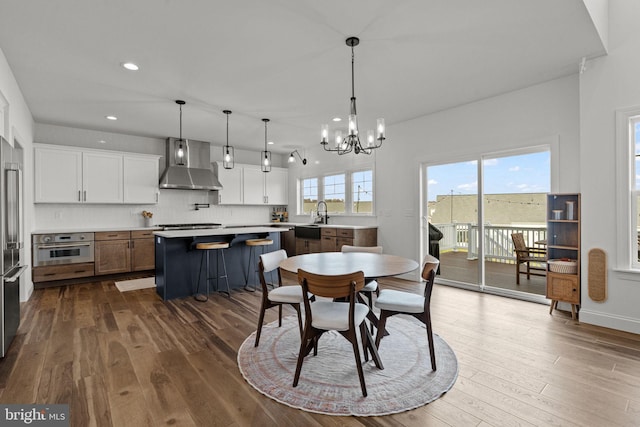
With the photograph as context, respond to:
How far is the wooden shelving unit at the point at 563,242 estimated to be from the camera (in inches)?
138

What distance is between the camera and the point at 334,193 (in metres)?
7.28

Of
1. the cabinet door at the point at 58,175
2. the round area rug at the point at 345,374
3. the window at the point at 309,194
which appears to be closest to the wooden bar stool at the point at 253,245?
the round area rug at the point at 345,374

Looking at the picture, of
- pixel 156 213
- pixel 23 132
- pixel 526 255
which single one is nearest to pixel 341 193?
pixel 526 255

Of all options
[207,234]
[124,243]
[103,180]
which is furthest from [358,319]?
[103,180]

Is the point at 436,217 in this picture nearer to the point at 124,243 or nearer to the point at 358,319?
the point at 358,319

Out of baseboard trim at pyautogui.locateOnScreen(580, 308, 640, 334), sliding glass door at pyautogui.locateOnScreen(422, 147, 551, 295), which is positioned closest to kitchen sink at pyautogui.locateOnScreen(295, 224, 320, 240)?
sliding glass door at pyautogui.locateOnScreen(422, 147, 551, 295)

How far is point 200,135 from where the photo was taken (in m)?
6.46

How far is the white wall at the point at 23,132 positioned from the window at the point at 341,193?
523cm

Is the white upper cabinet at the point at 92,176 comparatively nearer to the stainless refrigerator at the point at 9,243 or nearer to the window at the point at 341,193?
the stainless refrigerator at the point at 9,243

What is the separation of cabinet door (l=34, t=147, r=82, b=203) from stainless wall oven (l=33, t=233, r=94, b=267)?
69cm

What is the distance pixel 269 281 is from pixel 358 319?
11.4ft

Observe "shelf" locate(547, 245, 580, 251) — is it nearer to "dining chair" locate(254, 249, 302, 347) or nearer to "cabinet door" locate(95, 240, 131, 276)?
"dining chair" locate(254, 249, 302, 347)

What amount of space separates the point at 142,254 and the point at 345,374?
16.6 feet

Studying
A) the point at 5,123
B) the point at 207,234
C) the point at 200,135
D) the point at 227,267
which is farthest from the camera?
the point at 200,135
